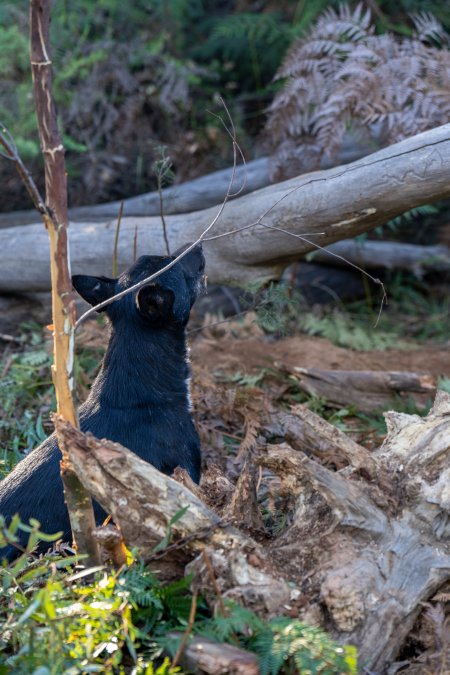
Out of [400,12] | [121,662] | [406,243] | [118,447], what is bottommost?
[121,662]

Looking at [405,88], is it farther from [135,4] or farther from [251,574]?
[135,4]

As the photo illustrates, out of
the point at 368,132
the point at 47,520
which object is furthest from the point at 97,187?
the point at 47,520

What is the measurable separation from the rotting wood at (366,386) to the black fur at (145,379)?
55.0 inches

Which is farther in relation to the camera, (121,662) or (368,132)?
(368,132)

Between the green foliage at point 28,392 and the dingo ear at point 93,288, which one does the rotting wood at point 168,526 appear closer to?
the dingo ear at point 93,288

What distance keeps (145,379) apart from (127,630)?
1.85 metres

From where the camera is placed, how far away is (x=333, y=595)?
113 inches

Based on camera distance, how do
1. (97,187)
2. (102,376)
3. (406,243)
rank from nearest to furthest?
(102,376)
(97,187)
(406,243)

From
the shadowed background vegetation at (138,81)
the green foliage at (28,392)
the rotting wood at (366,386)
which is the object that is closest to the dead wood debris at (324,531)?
the green foliage at (28,392)

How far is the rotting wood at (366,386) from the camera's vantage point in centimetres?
576

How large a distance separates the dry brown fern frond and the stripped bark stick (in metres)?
3.47

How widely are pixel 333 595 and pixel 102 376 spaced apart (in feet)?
6.65

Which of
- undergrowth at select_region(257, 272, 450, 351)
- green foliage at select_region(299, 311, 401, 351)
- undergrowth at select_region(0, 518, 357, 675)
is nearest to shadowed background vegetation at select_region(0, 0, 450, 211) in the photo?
undergrowth at select_region(257, 272, 450, 351)

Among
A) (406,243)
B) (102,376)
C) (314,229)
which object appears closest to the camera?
(102,376)
